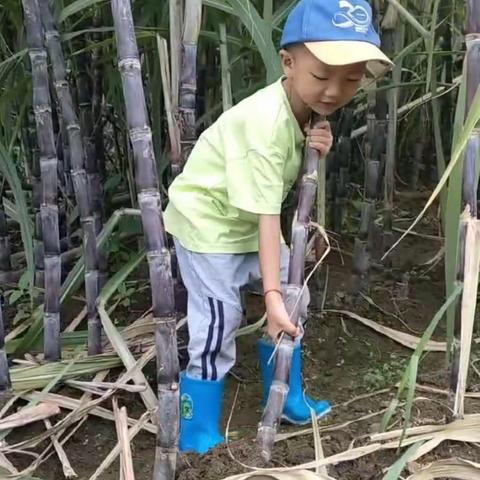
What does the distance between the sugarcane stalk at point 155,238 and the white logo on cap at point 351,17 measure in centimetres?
27

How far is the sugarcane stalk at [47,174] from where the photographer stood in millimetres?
1279

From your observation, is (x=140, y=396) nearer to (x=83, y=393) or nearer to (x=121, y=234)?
(x=83, y=393)

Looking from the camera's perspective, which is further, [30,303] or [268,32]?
[30,303]

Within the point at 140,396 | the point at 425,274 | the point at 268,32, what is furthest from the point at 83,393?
the point at 425,274

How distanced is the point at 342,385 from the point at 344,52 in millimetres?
706

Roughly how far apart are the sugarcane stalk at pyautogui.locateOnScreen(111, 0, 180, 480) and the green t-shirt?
13 cm

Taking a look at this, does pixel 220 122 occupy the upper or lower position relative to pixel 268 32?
lower

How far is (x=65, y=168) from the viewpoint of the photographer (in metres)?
1.77

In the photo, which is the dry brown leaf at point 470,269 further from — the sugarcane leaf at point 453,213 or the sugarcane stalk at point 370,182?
the sugarcane stalk at point 370,182

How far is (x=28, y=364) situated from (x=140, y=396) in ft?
0.75

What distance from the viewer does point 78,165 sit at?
1373 millimetres

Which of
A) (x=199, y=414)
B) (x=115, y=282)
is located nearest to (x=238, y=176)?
(x=199, y=414)

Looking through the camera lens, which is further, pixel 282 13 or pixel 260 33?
pixel 282 13

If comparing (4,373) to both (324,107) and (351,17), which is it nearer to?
(324,107)
